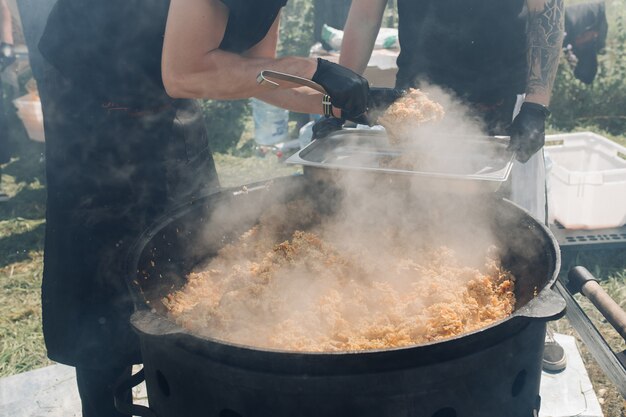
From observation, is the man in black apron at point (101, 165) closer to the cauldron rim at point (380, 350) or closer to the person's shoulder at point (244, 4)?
the person's shoulder at point (244, 4)

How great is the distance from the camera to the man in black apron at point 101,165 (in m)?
2.10

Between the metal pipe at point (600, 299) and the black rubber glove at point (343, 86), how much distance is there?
108cm

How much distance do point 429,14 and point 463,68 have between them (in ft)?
1.18

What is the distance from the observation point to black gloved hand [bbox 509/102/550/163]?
250 cm

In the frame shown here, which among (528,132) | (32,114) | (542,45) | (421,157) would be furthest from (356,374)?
(32,114)

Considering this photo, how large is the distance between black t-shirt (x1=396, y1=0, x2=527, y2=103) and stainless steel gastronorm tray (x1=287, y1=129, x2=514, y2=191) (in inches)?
30.2

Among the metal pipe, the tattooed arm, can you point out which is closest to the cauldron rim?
the metal pipe

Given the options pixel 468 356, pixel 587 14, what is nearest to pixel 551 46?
pixel 468 356

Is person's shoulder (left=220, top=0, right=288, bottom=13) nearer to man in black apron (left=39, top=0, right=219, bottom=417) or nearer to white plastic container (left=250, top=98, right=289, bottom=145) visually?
man in black apron (left=39, top=0, right=219, bottom=417)

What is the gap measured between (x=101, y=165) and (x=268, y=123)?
4669mm

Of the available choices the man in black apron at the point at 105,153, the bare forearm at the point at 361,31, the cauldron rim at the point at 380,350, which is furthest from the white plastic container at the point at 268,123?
the cauldron rim at the point at 380,350

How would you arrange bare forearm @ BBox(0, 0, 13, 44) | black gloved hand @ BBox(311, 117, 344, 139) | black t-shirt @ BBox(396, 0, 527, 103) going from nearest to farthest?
black gloved hand @ BBox(311, 117, 344, 139), black t-shirt @ BBox(396, 0, 527, 103), bare forearm @ BBox(0, 0, 13, 44)

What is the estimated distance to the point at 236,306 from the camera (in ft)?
5.48

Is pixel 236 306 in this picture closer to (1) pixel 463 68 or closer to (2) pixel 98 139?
(2) pixel 98 139
